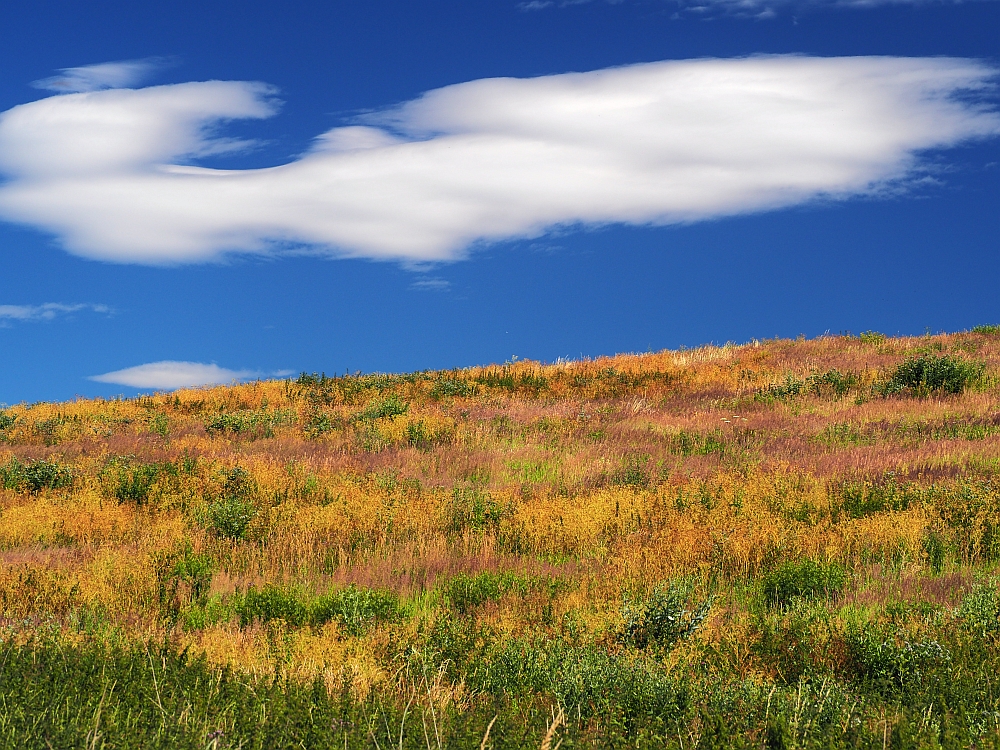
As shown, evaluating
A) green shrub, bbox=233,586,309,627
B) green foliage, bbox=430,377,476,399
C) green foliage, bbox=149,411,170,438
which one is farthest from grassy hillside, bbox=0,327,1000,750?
green foliage, bbox=430,377,476,399

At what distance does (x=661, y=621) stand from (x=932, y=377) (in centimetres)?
1604

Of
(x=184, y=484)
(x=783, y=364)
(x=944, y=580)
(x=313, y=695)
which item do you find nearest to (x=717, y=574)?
(x=944, y=580)

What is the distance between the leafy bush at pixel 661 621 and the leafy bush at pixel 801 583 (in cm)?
150

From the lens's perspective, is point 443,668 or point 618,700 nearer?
point 618,700

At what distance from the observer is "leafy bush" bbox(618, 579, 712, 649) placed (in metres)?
6.70

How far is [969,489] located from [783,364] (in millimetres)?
14364

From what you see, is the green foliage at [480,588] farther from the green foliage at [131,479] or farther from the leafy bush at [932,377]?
the leafy bush at [932,377]

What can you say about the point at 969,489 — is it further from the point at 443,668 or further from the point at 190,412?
the point at 190,412

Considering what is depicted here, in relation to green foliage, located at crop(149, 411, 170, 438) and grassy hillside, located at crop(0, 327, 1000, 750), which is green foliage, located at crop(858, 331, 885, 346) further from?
green foliage, located at crop(149, 411, 170, 438)

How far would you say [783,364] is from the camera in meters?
24.7

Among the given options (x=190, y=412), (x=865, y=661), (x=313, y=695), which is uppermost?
(x=190, y=412)

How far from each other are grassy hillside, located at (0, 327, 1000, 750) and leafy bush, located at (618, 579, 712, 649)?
0.03m

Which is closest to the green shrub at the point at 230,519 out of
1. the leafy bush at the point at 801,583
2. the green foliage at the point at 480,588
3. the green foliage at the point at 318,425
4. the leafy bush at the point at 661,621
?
the green foliage at the point at 480,588

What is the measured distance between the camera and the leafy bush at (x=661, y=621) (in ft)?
22.0
